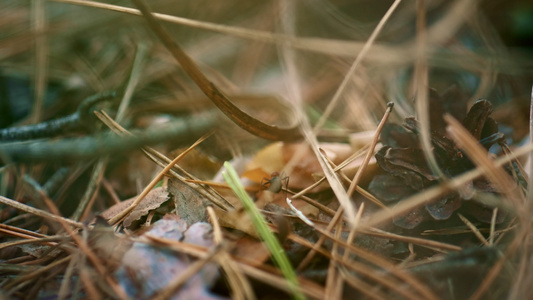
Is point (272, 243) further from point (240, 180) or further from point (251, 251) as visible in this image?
point (240, 180)

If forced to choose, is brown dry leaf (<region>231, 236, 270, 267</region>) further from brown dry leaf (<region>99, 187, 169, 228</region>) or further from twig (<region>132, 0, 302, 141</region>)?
twig (<region>132, 0, 302, 141</region>)

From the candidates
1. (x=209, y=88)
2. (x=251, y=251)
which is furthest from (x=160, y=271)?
(x=209, y=88)

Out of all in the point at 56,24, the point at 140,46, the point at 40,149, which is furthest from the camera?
the point at 56,24

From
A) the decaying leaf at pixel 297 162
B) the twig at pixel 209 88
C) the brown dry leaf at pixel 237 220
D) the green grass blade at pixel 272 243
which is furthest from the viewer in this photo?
the decaying leaf at pixel 297 162

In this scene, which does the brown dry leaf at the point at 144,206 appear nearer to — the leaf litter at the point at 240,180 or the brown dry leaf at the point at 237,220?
the leaf litter at the point at 240,180

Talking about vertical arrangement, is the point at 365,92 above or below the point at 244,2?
below

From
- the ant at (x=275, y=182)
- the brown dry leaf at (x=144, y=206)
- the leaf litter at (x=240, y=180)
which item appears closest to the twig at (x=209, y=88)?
the leaf litter at (x=240, y=180)

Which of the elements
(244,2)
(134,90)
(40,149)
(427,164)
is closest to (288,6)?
(244,2)

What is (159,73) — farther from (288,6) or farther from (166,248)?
(166,248)
